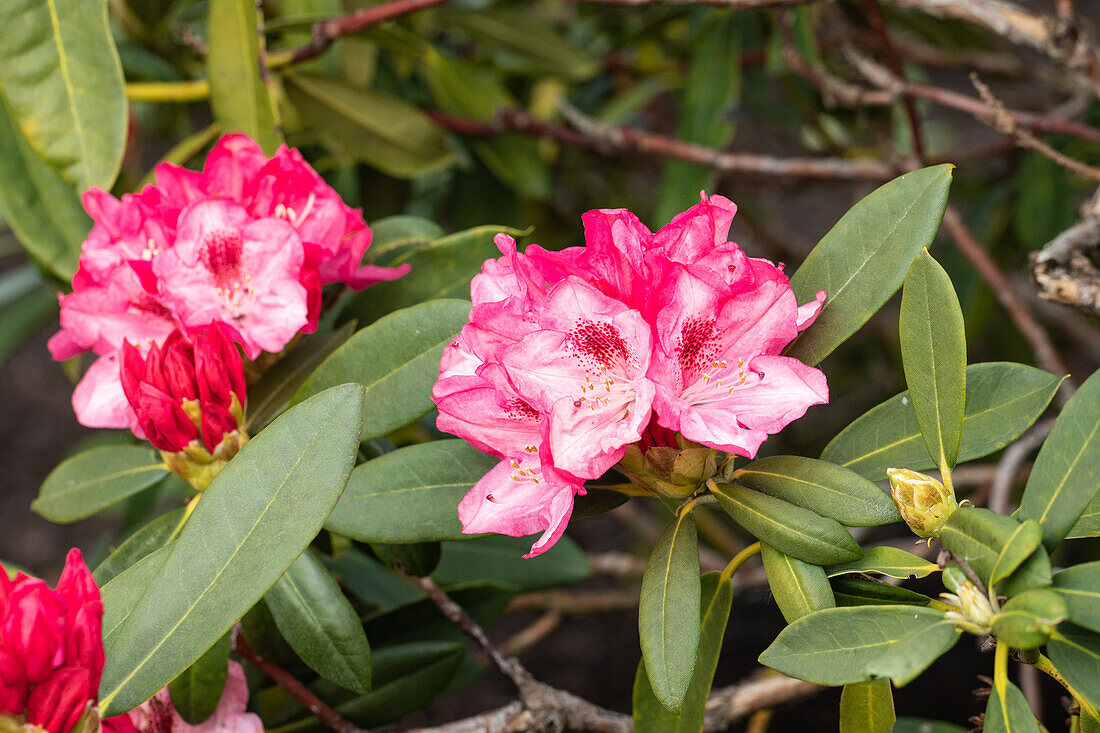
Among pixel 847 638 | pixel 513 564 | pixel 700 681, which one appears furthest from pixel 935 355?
pixel 513 564

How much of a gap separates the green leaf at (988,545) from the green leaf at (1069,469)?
2cm

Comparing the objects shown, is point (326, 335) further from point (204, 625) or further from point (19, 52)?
point (19, 52)

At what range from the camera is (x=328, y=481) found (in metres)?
0.54

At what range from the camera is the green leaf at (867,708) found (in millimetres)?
599

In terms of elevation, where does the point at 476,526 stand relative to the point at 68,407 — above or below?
above

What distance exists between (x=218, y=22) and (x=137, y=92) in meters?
0.29

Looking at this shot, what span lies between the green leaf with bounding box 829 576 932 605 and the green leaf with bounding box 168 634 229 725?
488 millimetres

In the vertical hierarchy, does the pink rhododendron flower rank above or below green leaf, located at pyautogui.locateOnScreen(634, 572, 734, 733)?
below

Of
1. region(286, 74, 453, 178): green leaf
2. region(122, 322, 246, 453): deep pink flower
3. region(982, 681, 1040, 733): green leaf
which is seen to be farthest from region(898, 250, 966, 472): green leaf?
region(286, 74, 453, 178): green leaf

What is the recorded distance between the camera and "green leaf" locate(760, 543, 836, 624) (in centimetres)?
54

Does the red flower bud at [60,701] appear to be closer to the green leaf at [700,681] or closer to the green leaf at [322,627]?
the green leaf at [322,627]

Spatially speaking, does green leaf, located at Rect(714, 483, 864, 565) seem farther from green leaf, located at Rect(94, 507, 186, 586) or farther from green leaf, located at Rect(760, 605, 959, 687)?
green leaf, located at Rect(94, 507, 186, 586)

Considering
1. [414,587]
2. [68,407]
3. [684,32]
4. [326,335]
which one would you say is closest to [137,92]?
[326,335]

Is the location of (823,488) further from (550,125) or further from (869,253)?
(550,125)
